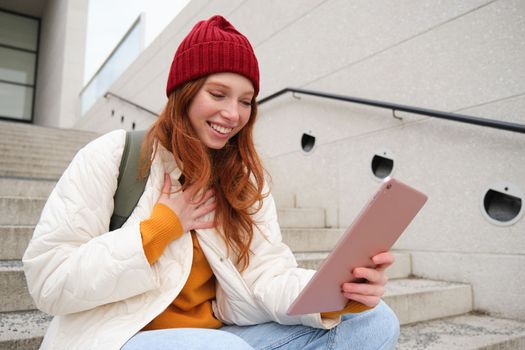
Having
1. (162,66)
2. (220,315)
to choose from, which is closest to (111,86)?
(162,66)

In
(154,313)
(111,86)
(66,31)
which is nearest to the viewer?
(154,313)

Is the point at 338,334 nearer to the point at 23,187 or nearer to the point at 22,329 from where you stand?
the point at 22,329

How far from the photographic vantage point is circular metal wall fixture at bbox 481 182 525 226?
2133 mm

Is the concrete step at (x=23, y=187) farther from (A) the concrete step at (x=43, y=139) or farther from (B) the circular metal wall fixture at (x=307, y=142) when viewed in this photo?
(A) the concrete step at (x=43, y=139)

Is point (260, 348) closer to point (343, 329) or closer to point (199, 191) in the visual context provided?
point (343, 329)

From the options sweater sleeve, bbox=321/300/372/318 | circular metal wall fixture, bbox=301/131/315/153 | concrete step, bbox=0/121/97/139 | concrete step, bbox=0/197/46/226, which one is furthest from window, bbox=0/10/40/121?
sweater sleeve, bbox=321/300/372/318

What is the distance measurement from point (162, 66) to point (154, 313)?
233 inches

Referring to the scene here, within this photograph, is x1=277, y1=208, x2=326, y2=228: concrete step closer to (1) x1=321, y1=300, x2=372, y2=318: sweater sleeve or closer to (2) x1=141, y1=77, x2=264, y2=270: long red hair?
(2) x1=141, y1=77, x2=264, y2=270: long red hair

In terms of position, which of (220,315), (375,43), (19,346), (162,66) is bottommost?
(19,346)

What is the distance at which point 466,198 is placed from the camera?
2352 mm

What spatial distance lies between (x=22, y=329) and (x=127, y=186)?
746 millimetres

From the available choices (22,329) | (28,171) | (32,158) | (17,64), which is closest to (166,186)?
(22,329)

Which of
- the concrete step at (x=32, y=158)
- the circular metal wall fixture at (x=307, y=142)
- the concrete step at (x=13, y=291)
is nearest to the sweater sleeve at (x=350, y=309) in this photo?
the concrete step at (x=13, y=291)

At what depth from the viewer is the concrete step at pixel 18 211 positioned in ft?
7.02
